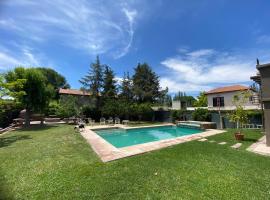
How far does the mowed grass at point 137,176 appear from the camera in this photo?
3.87m

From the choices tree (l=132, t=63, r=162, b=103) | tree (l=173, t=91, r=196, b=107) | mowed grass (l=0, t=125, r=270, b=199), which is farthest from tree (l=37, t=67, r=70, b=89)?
mowed grass (l=0, t=125, r=270, b=199)

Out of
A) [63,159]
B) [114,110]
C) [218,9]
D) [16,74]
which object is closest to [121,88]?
[114,110]

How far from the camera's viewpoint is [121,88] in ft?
97.9

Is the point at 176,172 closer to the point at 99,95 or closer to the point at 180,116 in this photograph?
the point at 180,116

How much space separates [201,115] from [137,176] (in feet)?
55.5

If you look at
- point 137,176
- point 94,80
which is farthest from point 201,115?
point 94,80

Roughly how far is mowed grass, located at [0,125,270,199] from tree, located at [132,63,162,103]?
24675mm

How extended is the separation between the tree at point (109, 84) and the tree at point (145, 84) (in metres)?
4.64

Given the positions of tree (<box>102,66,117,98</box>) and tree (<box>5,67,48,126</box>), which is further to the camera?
tree (<box>102,66,117,98</box>)

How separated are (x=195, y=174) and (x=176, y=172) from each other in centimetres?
56

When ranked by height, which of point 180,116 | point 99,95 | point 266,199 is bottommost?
point 266,199

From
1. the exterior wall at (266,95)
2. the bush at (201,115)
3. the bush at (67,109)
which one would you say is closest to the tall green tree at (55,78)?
the bush at (67,109)

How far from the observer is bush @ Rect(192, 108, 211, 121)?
62.7 ft

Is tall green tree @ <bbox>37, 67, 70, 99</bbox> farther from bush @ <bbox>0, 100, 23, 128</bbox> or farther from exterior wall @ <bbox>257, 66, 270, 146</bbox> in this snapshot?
exterior wall @ <bbox>257, 66, 270, 146</bbox>
